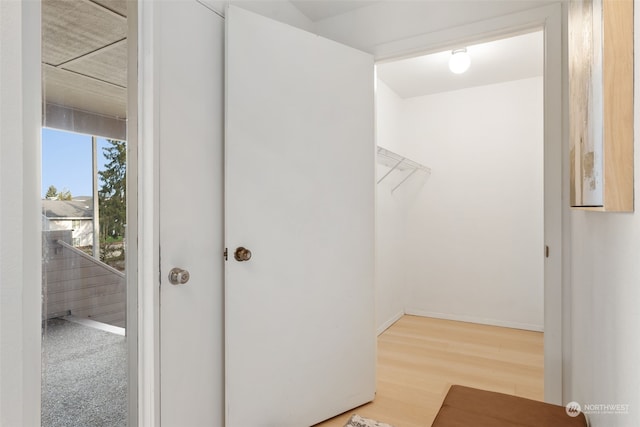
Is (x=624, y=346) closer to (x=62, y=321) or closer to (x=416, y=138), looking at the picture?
(x=62, y=321)

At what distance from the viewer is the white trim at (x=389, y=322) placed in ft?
10.8

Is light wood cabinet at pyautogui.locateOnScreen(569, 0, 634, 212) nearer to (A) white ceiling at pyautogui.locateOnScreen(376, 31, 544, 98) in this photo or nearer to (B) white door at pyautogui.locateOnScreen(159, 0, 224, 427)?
(B) white door at pyautogui.locateOnScreen(159, 0, 224, 427)

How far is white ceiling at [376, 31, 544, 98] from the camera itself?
276 centimetres

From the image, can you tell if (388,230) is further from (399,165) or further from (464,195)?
(464,195)

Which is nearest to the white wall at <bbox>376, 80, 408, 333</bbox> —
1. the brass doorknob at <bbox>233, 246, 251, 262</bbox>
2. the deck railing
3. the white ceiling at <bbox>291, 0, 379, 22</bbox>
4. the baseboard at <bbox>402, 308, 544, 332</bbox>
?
the baseboard at <bbox>402, 308, 544, 332</bbox>

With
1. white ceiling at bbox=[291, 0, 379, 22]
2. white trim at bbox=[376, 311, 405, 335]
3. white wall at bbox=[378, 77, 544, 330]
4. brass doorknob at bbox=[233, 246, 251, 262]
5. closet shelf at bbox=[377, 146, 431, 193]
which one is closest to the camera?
brass doorknob at bbox=[233, 246, 251, 262]

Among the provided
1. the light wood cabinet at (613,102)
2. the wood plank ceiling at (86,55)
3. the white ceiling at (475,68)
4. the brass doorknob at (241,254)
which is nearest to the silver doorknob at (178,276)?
the brass doorknob at (241,254)

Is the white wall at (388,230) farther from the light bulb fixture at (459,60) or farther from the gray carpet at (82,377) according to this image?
the gray carpet at (82,377)

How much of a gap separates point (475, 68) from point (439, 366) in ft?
8.31

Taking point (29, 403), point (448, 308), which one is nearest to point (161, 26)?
point (29, 403)

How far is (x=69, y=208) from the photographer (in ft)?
3.64

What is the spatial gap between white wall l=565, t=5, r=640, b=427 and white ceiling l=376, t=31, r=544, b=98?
1.94m

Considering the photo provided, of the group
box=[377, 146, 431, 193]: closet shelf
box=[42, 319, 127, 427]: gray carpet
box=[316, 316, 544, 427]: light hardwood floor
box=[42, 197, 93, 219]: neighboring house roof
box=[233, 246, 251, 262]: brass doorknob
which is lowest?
box=[316, 316, 544, 427]: light hardwood floor

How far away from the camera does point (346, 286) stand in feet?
6.54
